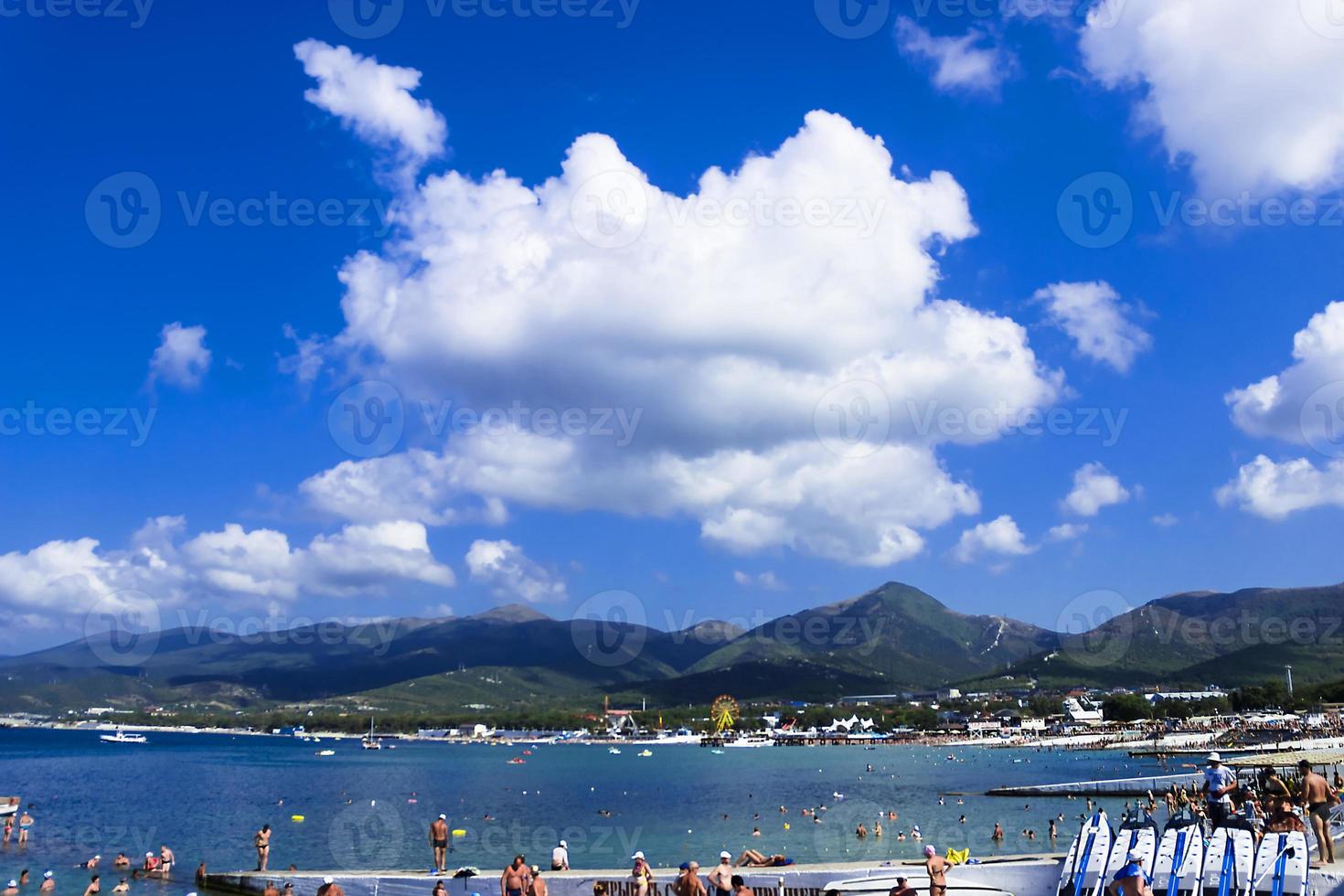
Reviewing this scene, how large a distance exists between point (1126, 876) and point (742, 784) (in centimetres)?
9224

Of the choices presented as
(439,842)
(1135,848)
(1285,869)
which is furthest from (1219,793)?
(439,842)

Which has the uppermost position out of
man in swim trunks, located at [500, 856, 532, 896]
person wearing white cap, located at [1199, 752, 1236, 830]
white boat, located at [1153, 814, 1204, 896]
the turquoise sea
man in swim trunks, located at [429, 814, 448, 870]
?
person wearing white cap, located at [1199, 752, 1236, 830]

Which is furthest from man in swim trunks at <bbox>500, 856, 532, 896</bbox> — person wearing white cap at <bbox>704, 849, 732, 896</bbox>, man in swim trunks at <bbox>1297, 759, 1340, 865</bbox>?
man in swim trunks at <bbox>1297, 759, 1340, 865</bbox>

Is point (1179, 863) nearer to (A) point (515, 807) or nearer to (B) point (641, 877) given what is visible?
(B) point (641, 877)

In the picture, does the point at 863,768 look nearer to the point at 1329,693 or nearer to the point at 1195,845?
the point at 1329,693

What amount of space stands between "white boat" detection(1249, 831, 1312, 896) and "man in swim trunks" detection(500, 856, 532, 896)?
1324 centimetres

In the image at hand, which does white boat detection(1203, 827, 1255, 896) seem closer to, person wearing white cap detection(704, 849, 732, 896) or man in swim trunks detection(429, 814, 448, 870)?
person wearing white cap detection(704, 849, 732, 896)

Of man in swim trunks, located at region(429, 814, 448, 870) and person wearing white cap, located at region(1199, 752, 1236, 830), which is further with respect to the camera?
man in swim trunks, located at region(429, 814, 448, 870)

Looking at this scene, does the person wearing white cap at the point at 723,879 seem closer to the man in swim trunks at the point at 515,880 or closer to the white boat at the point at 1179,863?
the man in swim trunks at the point at 515,880

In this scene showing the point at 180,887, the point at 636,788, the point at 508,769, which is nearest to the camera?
the point at 180,887

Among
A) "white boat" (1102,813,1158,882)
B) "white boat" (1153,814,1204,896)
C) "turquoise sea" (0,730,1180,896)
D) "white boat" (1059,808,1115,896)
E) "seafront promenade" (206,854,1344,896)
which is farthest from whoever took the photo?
"turquoise sea" (0,730,1180,896)

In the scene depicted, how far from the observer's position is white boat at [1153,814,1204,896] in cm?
1741

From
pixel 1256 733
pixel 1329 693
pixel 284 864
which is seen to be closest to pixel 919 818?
pixel 284 864

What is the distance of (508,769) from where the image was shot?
130000 mm
